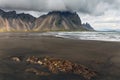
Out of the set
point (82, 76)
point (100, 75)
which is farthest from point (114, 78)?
point (82, 76)

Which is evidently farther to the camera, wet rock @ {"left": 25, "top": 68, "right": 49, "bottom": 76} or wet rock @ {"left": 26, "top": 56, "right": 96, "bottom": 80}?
wet rock @ {"left": 26, "top": 56, "right": 96, "bottom": 80}

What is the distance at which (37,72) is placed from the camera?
21562 mm

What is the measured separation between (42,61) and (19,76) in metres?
7.08

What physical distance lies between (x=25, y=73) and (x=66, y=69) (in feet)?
15.3

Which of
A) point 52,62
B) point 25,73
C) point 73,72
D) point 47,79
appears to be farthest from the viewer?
point 52,62

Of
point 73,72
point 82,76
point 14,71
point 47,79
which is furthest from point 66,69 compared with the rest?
point 14,71

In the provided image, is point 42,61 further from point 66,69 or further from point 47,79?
point 47,79

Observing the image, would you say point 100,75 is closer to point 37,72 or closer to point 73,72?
point 73,72

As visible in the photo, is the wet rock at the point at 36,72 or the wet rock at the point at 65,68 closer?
the wet rock at the point at 36,72

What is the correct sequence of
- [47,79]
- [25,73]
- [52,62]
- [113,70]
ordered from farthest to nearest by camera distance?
[52,62] < [113,70] < [25,73] < [47,79]

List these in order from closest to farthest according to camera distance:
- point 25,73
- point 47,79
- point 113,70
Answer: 1. point 47,79
2. point 25,73
3. point 113,70

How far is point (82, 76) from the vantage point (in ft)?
69.7

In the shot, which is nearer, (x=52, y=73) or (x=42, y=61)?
(x=52, y=73)

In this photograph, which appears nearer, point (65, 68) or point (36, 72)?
point (36, 72)
